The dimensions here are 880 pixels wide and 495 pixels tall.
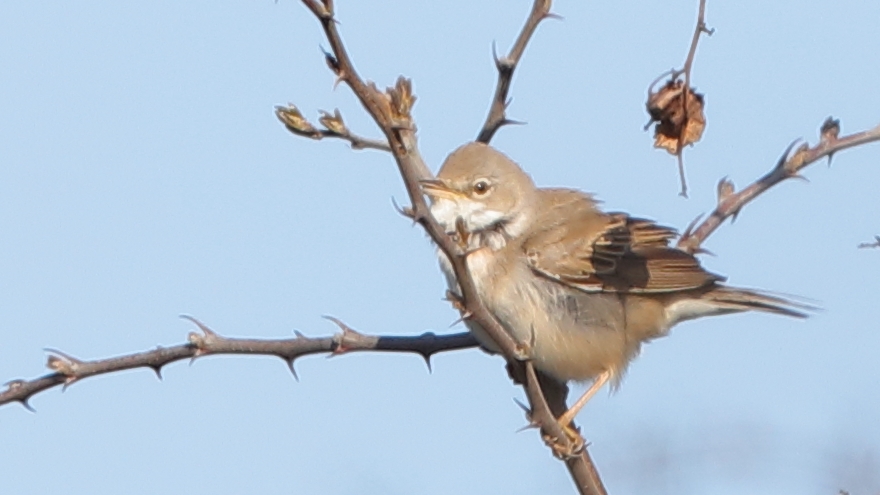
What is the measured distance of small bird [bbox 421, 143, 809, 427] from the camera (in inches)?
202

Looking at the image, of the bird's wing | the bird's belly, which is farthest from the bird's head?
the bird's belly

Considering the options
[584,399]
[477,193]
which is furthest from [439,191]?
[584,399]

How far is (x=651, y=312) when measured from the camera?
562cm

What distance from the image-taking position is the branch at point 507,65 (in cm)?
396

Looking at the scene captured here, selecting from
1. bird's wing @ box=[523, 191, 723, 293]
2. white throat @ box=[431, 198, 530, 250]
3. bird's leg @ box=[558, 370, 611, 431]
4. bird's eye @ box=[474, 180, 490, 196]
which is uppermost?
bird's eye @ box=[474, 180, 490, 196]

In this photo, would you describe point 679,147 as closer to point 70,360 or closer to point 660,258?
point 660,258

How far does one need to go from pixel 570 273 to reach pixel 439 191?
0.65 m

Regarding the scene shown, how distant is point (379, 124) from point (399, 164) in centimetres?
10

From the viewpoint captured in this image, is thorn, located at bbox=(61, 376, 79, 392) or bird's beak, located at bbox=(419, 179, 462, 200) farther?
bird's beak, located at bbox=(419, 179, 462, 200)

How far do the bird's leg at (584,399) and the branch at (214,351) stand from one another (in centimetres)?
57

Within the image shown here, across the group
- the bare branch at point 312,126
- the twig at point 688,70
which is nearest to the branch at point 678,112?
the twig at point 688,70

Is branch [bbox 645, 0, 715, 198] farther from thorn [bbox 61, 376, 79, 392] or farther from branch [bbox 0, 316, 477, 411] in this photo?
thorn [bbox 61, 376, 79, 392]

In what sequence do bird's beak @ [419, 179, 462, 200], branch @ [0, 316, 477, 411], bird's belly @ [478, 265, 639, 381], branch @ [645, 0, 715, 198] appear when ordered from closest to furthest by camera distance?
1. branch @ [0, 316, 477, 411]
2. branch @ [645, 0, 715, 198]
3. bird's belly @ [478, 265, 639, 381]
4. bird's beak @ [419, 179, 462, 200]

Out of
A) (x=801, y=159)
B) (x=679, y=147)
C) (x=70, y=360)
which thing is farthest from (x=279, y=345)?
(x=801, y=159)
